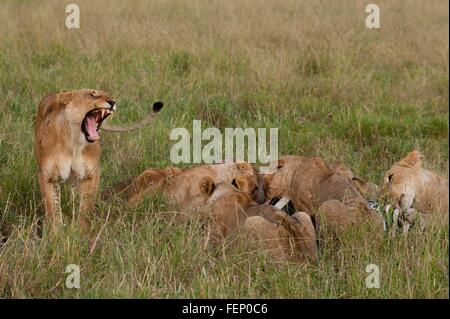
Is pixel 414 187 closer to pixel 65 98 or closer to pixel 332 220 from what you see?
pixel 332 220

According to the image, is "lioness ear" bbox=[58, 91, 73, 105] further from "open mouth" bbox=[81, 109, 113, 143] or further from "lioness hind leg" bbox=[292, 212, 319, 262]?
"lioness hind leg" bbox=[292, 212, 319, 262]

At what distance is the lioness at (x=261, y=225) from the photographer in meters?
3.85

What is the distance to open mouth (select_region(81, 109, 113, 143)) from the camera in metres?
4.39

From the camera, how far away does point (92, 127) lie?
175 inches

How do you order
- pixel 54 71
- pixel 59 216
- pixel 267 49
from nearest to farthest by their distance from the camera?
pixel 59 216 < pixel 54 71 < pixel 267 49

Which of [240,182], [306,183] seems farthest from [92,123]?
[306,183]

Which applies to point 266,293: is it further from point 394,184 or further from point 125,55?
point 125,55

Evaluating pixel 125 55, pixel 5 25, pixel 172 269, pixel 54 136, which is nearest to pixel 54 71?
pixel 125 55

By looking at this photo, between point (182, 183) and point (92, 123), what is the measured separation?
671 mm

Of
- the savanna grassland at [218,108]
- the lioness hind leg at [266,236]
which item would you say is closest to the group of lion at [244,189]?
the lioness hind leg at [266,236]

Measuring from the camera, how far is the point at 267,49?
27.2 ft

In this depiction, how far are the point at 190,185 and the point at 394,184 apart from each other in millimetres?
1278

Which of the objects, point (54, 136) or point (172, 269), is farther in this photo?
point (54, 136)
